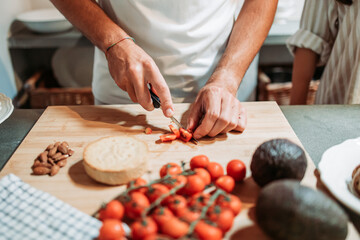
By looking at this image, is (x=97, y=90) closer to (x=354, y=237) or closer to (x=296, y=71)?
(x=296, y=71)

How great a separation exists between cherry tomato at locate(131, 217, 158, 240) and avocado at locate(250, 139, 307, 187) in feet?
1.11

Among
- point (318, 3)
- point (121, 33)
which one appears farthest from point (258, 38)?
point (121, 33)

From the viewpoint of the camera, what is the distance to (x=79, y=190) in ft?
3.13

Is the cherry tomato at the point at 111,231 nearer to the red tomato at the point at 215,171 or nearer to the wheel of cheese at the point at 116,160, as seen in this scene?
the wheel of cheese at the point at 116,160

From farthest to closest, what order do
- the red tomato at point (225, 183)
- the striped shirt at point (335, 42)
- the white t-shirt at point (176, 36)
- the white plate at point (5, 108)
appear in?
the striped shirt at point (335, 42) → the white t-shirt at point (176, 36) → the white plate at point (5, 108) → the red tomato at point (225, 183)

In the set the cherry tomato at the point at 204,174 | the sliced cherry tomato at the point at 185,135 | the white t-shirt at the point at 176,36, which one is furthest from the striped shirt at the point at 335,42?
the cherry tomato at the point at 204,174

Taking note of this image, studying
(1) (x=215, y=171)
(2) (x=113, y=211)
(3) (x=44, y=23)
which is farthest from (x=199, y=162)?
(3) (x=44, y=23)

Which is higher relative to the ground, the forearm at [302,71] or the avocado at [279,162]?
the avocado at [279,162]

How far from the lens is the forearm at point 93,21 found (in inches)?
50.2

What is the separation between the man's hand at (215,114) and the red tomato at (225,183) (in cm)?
29

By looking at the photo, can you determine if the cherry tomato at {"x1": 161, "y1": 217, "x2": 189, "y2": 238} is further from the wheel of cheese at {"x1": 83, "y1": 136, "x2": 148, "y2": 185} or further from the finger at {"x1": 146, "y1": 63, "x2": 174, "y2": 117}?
the finger at {"x1": 146, "y1": 63, "x2": 174, "y2": 117}

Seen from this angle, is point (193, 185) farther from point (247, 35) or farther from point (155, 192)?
point (247, 35)

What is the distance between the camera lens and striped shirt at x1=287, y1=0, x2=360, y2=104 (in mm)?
1485

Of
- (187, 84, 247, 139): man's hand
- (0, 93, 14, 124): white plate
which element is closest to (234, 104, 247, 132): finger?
(187, 84, 247, 139): man's hand
